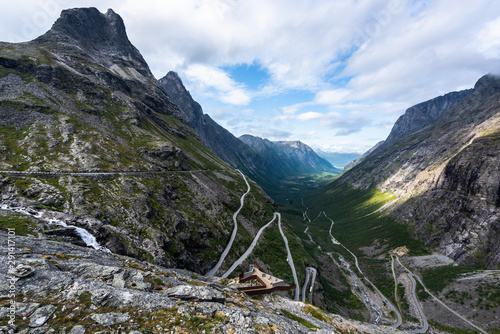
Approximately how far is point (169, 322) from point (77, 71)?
182 metres

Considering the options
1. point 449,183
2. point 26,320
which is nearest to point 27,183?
point 26,320

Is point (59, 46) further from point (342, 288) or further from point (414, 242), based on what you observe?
point (414, 242)

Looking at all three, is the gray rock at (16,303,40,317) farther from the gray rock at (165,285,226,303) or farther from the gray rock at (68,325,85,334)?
the gray rock at (165,285,226,303)

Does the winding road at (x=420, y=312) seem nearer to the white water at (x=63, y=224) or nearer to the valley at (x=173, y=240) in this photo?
the valley at (x=173, y=240)

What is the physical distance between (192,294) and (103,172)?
64.0m

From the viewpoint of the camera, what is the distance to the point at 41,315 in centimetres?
1281

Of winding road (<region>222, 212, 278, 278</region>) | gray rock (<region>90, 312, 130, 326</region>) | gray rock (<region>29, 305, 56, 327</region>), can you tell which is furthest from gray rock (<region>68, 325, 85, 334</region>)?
winding road (<region>222, 212, 278, 278</region>)

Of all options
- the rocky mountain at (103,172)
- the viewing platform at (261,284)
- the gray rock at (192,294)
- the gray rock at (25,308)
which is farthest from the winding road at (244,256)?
the gray rock at (25,308)

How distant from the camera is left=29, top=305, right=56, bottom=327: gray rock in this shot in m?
12.2

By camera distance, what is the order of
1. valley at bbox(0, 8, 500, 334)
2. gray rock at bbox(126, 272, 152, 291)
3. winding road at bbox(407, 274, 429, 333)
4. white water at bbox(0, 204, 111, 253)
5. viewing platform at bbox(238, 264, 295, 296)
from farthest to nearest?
winding road at bbox(407, 274, 429, 333) → viewing platform at bbox(238, 264, 295, 296) → white water at bbox(0, 204, 111, 253) → gray rock at bbox(126, 272, 152, 291) → valley at bbox(0, 8, 500, 334)

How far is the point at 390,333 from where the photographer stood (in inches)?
1523

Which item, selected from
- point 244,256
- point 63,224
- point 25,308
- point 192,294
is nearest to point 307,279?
point 244,256

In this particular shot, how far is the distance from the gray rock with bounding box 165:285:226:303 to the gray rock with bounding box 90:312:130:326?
5.74m

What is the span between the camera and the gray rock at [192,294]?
20.4 m
